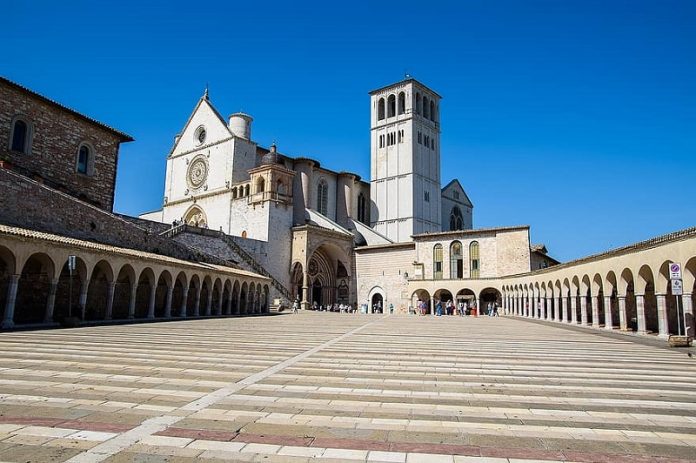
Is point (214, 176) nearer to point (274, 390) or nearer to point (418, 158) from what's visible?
point (418, 158)

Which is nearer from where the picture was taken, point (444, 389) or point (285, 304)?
point (444, 389)

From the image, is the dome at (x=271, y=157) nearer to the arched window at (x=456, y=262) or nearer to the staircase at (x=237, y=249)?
the staircase at (x=237, y=249)

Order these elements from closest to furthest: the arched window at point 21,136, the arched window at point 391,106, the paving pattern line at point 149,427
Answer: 1. the paving pattern line at point 149,427
2. the arched window at point 21,136
3. the arched window at point 391,106

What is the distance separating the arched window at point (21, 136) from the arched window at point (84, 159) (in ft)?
10.3

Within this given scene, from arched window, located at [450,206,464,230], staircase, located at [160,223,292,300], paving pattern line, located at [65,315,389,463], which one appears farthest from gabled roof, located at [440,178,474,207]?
paving pattern line, located at [65,315,389,463]

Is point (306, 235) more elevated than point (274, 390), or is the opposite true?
point (306, 235)

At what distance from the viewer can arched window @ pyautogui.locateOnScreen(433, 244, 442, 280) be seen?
44.2 m

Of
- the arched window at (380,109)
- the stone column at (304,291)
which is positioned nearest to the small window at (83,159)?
the stone column at (304,291)

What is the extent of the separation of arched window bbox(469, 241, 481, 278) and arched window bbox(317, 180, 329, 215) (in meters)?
17.2

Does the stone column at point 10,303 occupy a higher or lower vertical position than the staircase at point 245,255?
lower

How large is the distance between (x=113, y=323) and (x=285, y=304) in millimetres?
23109

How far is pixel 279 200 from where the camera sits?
43.2 m

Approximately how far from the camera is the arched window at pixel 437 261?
1738 inches

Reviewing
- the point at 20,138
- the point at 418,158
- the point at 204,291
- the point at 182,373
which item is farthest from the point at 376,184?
the point at 182,373
